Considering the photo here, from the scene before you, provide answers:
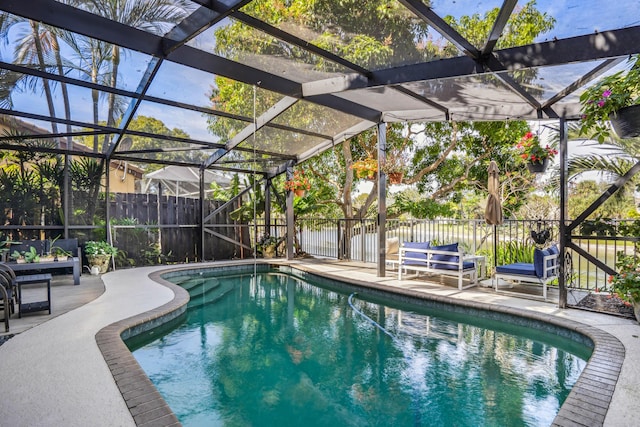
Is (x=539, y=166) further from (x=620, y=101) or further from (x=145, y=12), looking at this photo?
(x=145, y=12)

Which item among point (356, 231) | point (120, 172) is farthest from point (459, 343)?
point (120, 172)

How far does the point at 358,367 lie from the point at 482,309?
2.60 meters

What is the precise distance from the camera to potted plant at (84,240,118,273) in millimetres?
8586

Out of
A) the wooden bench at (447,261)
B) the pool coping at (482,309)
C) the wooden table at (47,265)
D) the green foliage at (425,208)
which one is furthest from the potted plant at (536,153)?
the wooden table at (47,265)

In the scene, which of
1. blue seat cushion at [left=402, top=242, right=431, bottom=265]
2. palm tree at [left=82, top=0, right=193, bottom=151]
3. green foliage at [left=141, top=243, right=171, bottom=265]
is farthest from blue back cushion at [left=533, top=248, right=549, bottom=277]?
green foliage at [left=141, top=243, right=171, bottom=265]

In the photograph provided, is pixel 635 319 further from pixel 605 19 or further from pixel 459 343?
pixel 605 19

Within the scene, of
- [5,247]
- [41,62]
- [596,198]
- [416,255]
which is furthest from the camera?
[5,247]

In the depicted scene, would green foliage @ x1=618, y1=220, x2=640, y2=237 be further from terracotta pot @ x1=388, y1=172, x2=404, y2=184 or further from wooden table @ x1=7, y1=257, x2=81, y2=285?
wooden table @ x1=7, y1=257, x2=81, y2=285

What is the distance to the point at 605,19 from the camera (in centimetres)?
324

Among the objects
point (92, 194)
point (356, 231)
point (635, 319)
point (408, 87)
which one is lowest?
point (635, 319)

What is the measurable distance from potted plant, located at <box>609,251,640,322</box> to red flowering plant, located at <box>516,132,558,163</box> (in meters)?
1.76

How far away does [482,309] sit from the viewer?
17.9 ft

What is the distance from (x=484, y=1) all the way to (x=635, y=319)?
434cm

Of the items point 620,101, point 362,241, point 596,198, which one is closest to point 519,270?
point 596,198
